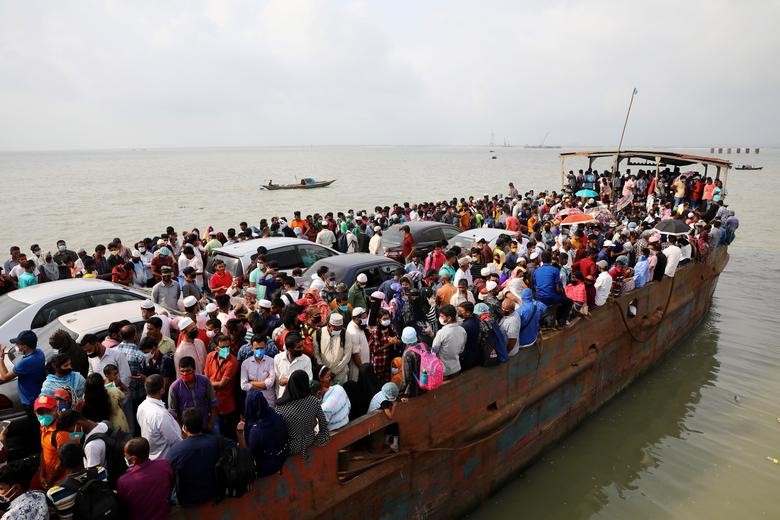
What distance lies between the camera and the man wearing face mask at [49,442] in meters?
3.50

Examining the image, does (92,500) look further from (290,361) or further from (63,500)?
(290,361)

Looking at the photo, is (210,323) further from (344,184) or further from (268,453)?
(344,184)

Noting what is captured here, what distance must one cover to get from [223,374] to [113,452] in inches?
49.0

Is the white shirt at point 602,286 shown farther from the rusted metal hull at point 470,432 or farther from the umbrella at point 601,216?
the umbrella at point 601,216

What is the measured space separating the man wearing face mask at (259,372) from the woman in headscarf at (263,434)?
68 cm

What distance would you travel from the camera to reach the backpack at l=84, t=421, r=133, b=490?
139 inches

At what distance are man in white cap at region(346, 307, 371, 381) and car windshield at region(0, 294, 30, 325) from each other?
4249mm

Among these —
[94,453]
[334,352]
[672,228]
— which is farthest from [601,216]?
[94,453]

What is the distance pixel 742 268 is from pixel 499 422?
1789 cm

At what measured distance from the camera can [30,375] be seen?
441 cm

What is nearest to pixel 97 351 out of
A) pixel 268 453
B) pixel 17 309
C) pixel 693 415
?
pixel 268 453

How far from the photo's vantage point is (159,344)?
16.6 feet

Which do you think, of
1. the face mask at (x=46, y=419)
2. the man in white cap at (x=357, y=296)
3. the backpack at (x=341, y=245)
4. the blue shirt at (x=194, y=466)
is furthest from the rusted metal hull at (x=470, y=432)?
the backpack at (x=341, y=245)

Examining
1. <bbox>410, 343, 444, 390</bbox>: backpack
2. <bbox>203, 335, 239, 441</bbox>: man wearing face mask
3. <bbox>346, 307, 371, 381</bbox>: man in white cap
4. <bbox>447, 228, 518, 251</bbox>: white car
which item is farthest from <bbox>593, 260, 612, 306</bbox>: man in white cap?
<bbox>203, 335, 239, 441</bbox>: man wearing face mask
